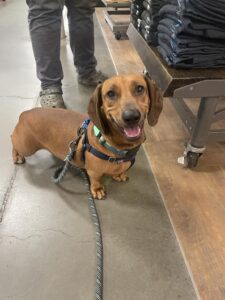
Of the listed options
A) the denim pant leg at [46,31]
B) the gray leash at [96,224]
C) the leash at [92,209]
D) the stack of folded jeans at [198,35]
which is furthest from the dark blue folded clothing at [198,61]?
the denim pant leg at [46,31]

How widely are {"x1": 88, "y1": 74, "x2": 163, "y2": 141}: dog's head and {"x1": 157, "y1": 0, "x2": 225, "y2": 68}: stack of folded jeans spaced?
255mm

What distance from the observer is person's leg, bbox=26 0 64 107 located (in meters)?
1.73

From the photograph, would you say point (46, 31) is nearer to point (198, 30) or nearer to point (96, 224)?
point (198, 30)

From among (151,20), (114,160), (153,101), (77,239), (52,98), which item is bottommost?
(77,239)

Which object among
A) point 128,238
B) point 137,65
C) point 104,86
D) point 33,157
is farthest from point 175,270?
point 137,65

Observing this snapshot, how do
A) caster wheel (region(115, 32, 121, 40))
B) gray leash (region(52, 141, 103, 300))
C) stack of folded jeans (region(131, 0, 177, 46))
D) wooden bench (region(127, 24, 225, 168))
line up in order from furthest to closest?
caster wheel (region(115, 32, 121, 40))
stack of folded jeans (region(131, 0, 177, 46))
wooden bench (region(127, 24, 225, 168))
gray leash (region(52, 141, 103, 300))

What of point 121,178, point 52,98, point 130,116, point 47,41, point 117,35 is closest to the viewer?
point 130,116

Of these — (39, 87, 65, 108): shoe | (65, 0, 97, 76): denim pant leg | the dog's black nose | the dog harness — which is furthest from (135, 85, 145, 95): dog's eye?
(65, 0, 97, 76): denim pant leg

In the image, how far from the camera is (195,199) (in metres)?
1.36

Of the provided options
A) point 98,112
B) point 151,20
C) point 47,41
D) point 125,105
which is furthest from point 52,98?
point 125,105

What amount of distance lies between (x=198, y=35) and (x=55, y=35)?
37.6 inches

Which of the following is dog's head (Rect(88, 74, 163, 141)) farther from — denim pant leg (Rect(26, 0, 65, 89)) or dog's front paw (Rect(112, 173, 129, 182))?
denim pant leg (Rect(26, 0, 65, 89))

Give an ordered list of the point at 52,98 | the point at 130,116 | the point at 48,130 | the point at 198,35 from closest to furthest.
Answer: the point at 130,116, the point at 198,35, the point at 48,130, the point at 52,98

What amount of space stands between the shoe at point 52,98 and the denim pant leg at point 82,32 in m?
0.47
